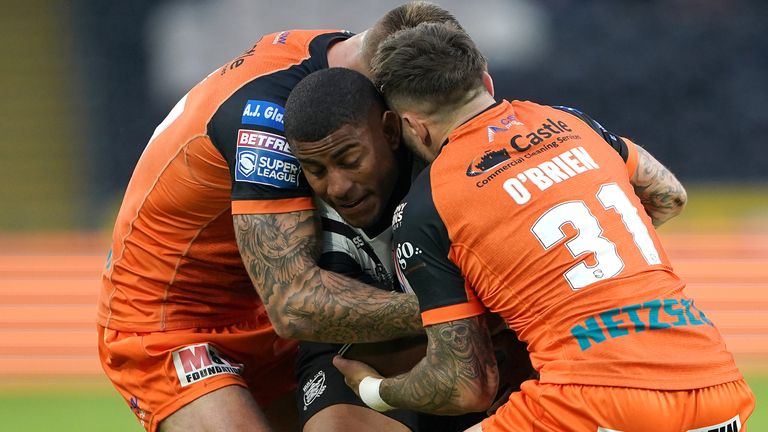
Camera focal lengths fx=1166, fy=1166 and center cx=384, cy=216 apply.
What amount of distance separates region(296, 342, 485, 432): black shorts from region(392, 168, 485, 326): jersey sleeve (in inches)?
37.9

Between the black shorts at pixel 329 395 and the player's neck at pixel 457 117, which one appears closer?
the player's neck at pixel 457 117

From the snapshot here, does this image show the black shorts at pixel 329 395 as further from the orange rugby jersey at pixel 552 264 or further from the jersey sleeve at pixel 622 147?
the jersey sleeve at pixel 622 147

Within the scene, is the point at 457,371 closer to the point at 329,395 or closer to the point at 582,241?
the point at 582,241

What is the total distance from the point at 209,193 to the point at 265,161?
1.43ft

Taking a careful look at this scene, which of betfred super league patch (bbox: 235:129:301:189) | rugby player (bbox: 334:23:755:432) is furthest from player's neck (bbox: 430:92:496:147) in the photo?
betfred super league patch (bbox: 235:129:301:189)

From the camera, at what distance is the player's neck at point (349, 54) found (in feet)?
14.1

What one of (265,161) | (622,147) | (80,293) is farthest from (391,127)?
(80,293)

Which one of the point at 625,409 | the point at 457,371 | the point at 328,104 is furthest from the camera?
the point at 328,104

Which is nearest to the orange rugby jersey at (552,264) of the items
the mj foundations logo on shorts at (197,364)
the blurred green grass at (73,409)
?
the mj foundations logo on shorts at (197,364)

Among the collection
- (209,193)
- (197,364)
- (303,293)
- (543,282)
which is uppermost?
(209,193)

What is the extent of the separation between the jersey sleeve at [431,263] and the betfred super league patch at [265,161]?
0.61 m

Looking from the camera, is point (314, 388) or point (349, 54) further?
point (314, 388)

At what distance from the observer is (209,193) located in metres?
4.50

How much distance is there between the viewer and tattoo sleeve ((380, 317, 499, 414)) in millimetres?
3662
